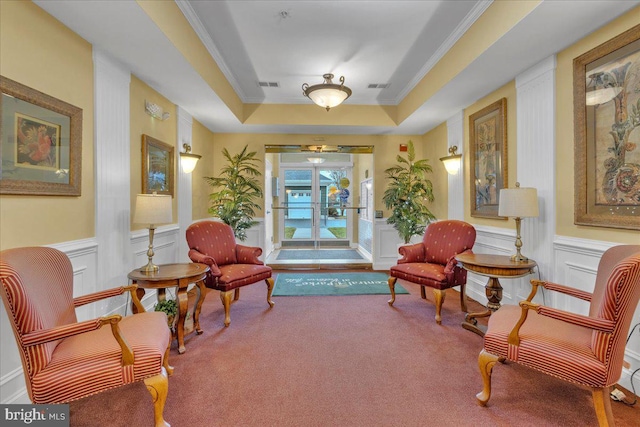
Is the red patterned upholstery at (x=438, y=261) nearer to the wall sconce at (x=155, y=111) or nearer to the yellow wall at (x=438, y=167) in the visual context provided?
the yellow wall at (x=438, y=167)

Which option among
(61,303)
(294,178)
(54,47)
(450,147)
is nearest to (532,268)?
(450,147)

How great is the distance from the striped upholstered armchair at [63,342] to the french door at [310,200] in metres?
5.20

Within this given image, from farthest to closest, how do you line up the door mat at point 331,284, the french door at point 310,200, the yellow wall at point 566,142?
the french door at point 310,200 < the door mat at point 331,284 < the yellow wall at point 566,142

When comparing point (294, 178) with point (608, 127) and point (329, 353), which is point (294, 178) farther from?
point (608, 127)

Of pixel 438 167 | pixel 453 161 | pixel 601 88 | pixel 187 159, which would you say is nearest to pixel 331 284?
pixel 453 161

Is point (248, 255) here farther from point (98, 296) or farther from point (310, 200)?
point (310, 200)

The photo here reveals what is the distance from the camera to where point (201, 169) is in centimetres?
505

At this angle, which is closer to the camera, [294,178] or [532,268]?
[532,268]

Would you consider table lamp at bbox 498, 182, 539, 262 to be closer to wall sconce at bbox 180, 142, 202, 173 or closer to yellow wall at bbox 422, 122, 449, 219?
yellow wall at bbox 422, 122, 449, 219

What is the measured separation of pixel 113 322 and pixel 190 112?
359 centimetres

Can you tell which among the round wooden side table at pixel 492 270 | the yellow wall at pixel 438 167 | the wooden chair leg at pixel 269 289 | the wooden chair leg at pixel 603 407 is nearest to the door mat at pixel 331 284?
the wooden chair leg at pixel 269 289

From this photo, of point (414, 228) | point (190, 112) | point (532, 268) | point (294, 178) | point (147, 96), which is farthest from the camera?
point (294, 178)

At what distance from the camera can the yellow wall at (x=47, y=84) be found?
186 cm

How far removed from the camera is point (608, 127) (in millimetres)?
2287
